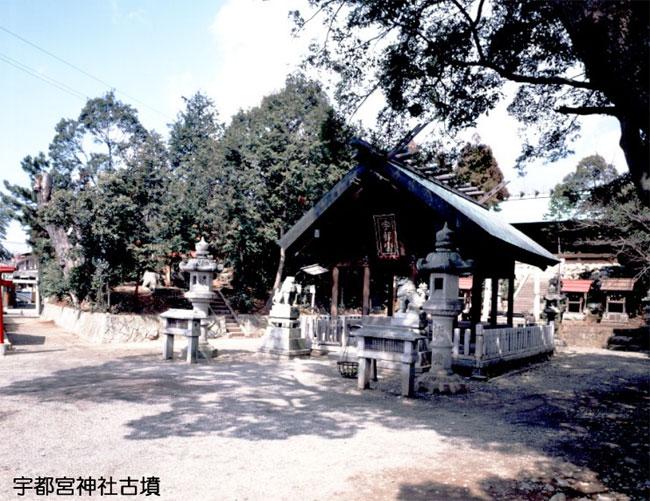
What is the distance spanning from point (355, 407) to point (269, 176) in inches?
648

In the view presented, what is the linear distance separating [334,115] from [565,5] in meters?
5.68

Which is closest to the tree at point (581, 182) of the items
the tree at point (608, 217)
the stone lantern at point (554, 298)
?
the tree at point (608, 217)

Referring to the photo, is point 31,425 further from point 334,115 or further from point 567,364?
point 567,364

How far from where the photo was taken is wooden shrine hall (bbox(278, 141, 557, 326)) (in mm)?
12945

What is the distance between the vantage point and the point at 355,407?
788cm

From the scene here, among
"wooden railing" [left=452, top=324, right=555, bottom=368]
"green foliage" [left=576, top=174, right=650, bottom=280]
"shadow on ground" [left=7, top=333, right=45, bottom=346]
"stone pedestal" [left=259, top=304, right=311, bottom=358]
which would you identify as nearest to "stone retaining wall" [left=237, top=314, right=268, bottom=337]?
"shadow on ground" [left=7, top=333, right=45, bottom=346]

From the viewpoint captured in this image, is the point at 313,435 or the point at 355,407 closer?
the point at 313,435

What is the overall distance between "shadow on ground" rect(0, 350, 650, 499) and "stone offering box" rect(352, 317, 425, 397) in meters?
0.39

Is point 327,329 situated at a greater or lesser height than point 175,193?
lesser

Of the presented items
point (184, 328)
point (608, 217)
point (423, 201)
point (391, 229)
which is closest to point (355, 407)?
point (184, 328)

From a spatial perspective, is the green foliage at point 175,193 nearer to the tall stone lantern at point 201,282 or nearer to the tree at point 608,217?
the tall stone lantern at point 201,282

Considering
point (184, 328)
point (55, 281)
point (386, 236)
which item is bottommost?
point (184, 328)

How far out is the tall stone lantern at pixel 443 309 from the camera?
9.41 meters

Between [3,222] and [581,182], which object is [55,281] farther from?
[581,182]
